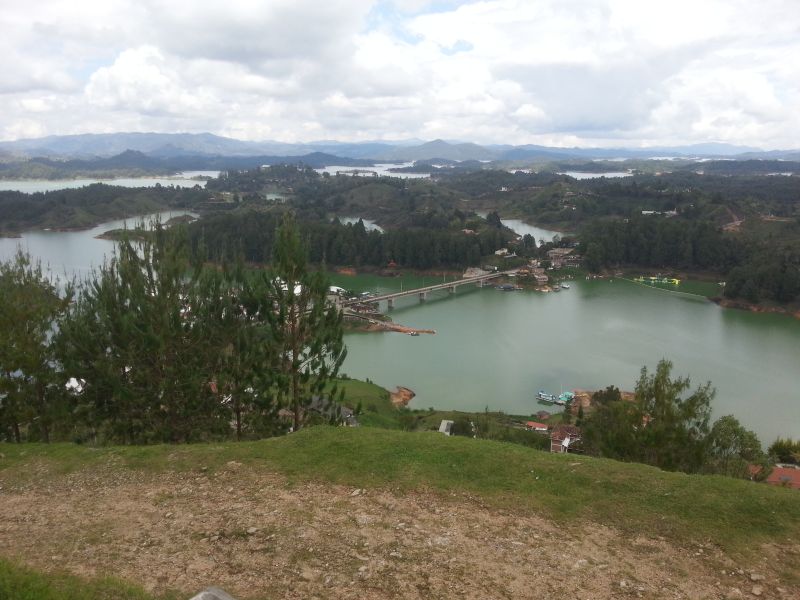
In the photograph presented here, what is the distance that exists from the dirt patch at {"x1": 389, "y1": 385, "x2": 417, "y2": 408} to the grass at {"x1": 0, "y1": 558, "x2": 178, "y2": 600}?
55.7ft

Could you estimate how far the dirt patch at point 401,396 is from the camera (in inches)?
849

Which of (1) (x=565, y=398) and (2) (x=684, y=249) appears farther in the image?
(2) (x=684, y=249)

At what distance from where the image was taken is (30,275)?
9320 millimetres

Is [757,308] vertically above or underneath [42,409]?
underneath

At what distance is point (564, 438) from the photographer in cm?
1541

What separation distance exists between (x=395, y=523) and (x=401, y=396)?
55.9 ft

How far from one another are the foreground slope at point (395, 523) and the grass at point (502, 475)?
0.06 feet

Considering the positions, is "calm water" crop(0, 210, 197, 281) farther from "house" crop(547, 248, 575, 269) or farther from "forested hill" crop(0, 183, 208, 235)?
"house" crop(547, 248, 575, 269)

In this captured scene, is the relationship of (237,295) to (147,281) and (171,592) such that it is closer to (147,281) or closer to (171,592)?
(147,281)

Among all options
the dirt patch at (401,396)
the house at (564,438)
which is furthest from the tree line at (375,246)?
the house at (564,438)

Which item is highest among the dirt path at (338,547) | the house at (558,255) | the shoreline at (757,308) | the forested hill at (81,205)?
the forested hill at (81,205)

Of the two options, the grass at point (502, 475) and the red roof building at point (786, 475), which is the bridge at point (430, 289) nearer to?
the red roof building at point (786, 475)

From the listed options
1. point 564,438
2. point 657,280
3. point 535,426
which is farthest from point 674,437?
point 657,280

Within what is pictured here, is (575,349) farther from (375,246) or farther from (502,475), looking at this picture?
(375,246)
